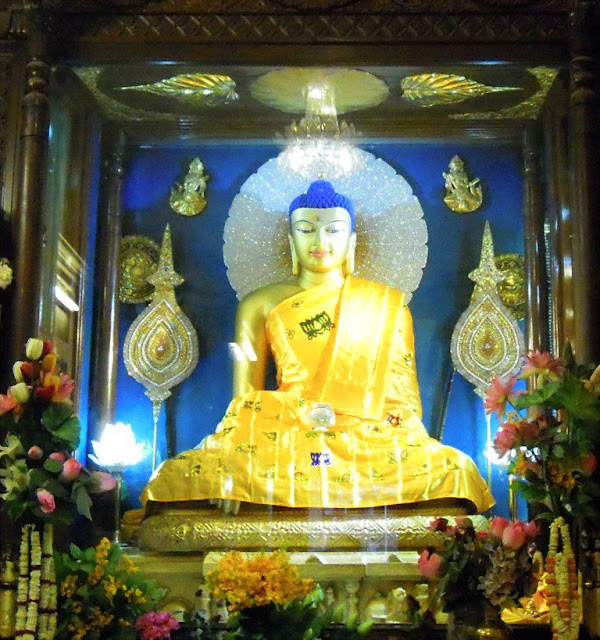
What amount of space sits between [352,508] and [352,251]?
1.68m

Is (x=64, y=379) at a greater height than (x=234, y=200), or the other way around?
(x=234, y=200)

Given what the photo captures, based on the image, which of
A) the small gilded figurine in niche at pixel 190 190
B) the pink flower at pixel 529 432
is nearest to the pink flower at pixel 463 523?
the pink flower at pixel 529 432

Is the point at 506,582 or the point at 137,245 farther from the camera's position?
the point at 137,245

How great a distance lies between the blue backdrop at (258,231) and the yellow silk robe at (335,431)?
152mm

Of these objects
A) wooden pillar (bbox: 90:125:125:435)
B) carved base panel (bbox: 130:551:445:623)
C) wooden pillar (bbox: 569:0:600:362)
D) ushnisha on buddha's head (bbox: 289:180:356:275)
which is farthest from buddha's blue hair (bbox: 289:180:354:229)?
carved base panel (bbox: 130:551:445:623)

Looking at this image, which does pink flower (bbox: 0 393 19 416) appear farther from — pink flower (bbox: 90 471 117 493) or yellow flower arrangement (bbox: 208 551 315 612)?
yellow flower arrangement (bbox: 208 551 315 612)

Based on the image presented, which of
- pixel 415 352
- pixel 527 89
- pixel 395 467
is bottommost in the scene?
pixel 395 467

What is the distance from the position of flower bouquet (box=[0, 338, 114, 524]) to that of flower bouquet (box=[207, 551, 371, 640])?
618mm

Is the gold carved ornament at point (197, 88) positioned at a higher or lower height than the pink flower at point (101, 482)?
higher

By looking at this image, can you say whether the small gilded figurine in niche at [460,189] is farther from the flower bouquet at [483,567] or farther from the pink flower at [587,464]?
the flower bouquet at [483,567]

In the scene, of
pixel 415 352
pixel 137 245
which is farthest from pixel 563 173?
pixel 137 245

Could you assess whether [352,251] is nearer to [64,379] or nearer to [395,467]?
[395,467]

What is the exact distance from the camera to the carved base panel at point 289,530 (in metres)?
4.93

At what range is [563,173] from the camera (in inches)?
206
